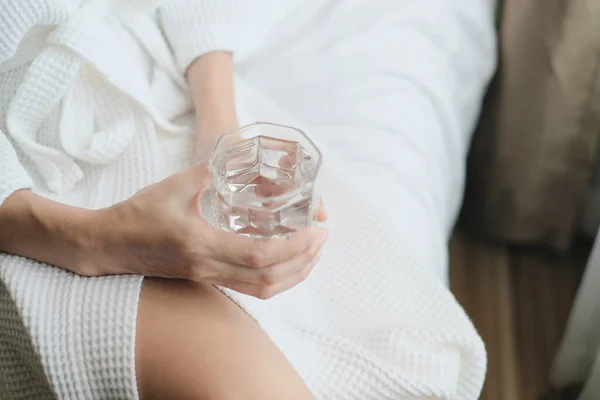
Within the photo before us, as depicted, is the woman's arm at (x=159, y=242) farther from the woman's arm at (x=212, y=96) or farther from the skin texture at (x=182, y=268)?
the woman's arm at (x=212, y=96)

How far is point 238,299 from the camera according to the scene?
0.65m

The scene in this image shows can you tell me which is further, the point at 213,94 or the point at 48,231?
the point at 213,94

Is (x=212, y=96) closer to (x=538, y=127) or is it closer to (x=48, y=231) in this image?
(x=48, y=231)

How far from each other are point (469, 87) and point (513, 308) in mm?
462

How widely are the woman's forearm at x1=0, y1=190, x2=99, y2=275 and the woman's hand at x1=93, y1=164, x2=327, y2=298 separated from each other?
0.6 inches

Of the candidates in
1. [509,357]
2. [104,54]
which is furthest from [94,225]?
[509,357]

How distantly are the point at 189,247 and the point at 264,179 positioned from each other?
0.12 m

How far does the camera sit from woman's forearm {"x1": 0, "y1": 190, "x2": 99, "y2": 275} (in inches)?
24.9

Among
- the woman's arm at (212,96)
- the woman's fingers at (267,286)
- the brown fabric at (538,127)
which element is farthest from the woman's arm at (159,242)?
the brown fabric at (538,127)

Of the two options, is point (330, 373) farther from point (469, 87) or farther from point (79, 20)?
point (469, 87)

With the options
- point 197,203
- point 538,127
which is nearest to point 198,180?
point 197,203

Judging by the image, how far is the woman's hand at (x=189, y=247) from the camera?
23.4 inches

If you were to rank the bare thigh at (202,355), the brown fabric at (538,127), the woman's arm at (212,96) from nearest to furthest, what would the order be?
the bare thigh at (202,355)
the woman's arm at (212,96)
the brown fabric at (538,127)

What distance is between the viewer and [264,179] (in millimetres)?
682
